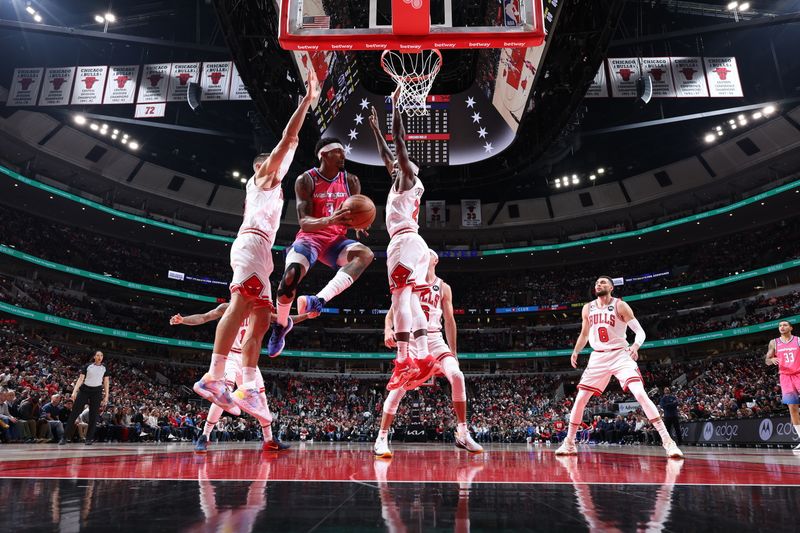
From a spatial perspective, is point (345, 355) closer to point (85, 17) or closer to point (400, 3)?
point (85, 17)

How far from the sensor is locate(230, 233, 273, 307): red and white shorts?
429 cm

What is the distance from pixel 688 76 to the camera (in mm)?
15578

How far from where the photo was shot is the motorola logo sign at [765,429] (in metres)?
11.5

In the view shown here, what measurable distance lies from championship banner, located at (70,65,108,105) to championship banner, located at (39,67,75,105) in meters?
0.24

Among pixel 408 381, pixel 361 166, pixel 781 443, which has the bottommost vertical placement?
pixel 781 443

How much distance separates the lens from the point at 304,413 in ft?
90.6

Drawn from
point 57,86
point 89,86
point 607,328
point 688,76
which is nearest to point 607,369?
point 607,328

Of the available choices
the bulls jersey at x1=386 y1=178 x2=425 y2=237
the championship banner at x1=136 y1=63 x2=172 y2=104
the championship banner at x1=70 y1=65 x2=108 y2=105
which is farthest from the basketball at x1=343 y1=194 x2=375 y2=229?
the championship banner at x1=70 y1=65 x2=108 y2=105

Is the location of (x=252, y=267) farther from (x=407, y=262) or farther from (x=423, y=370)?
(x=423, y=370)

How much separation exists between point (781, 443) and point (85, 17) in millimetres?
27126

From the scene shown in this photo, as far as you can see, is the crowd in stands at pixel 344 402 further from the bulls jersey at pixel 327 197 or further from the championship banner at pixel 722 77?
the championship banner at pixel 722 77

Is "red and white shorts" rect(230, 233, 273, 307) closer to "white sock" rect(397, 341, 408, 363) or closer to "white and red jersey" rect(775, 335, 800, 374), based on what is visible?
"white sock" rect(397, 341, 408, 363)

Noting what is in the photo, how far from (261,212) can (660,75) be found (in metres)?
15.2

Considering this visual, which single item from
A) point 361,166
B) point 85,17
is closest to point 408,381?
point 361,166
